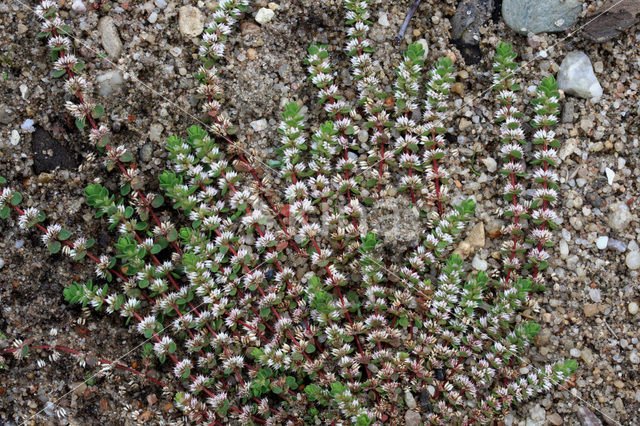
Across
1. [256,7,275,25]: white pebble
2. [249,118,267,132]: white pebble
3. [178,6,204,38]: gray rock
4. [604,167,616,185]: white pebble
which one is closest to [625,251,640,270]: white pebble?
[604,167,616,185]: white pebble

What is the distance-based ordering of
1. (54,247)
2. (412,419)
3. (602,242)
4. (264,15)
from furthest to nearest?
(264,15) < (602,242) < (54,247) < (412,419)

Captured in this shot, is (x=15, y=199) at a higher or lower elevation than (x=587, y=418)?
higher

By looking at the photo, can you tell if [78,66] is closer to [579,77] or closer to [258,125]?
[258,125]

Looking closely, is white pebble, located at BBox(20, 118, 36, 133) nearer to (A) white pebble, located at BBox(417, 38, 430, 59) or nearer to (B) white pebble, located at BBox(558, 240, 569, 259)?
A: (A) white pebble, located at BBox(417, 38, 430, 59)

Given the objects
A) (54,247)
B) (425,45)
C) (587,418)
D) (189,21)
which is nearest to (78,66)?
(189,21)

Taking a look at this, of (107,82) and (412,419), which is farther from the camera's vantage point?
(107,82)

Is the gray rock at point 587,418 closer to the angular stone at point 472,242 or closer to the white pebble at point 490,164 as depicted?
the angular stone at point 472,242
